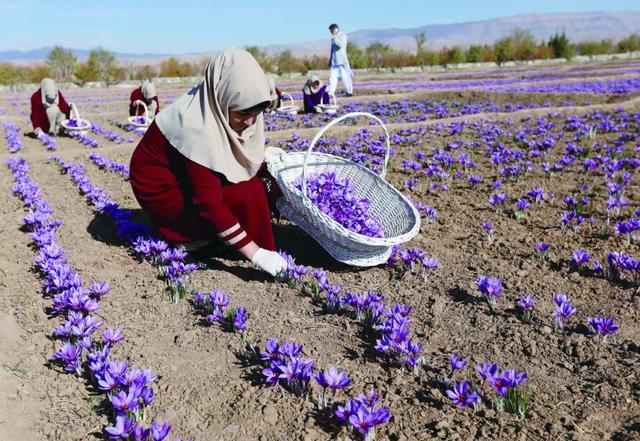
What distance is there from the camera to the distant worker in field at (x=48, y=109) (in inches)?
458

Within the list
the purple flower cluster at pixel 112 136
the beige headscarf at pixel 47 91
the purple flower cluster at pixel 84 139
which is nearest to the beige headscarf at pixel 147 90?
the purple flower cluster at pixel 112 136

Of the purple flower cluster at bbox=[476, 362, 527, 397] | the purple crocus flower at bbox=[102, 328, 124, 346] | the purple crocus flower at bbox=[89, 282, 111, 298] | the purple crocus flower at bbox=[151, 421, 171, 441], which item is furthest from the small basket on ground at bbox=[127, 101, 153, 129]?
the purple flower cluster at bbox=[476, 362, 527, 397]

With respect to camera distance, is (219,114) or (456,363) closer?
(456,363)

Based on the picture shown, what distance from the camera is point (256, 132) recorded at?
174 inches

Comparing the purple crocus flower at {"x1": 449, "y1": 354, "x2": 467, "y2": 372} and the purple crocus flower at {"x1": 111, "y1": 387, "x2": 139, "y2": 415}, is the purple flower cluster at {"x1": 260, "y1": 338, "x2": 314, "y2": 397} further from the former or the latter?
the purple crocus flower at {"x1": 449, "y1": 354, "x2": 467, "y2": 372}

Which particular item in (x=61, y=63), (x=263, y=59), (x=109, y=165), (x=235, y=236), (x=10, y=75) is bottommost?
(x=235, y=236)

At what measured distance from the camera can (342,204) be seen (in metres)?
4.60

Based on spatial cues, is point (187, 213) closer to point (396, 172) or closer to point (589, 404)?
point (589, 404)

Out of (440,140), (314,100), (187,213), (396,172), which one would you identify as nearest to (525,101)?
(314,100)

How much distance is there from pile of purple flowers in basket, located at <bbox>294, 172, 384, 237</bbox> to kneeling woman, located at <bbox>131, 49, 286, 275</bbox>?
50 cm

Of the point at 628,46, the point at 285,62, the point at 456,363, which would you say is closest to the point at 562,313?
the point at 456,363

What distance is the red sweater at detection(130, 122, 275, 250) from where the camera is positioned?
4277 millimetres

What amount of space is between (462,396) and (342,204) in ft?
7.35

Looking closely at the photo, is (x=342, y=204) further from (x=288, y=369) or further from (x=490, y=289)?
(x=288, y=369)
